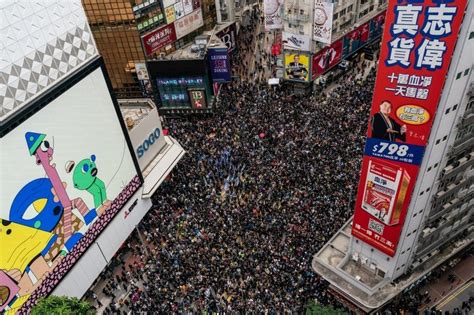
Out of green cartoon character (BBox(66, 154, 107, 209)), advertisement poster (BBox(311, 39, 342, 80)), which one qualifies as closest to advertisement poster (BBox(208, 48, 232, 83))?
advertisement poster (BBox(311, 39, 342, 80))

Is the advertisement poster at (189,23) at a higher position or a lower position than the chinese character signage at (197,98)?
higher

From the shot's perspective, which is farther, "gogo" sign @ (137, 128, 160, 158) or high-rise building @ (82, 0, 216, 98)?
high-rise building @ (82, 0, 216, 98)

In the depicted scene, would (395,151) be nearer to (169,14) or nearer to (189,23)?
(169,14)

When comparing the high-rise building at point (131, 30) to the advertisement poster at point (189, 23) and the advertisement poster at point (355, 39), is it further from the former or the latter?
the advertisement poster at point (355, 39)

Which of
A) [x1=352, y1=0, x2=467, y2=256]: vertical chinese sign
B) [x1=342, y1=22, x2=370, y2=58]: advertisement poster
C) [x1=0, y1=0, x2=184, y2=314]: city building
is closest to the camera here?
[x1=352, y1=0, x2=467, y2=256]: vertical chinese sign

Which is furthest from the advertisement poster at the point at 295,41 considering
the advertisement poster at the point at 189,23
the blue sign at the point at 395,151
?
the blue sign at the point at 395,151

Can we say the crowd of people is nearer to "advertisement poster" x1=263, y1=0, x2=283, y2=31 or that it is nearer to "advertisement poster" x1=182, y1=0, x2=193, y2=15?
"advertisement poster" x1=263, y1=0, x2=283, y2=31

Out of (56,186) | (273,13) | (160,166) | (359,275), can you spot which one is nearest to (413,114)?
(359,275)
